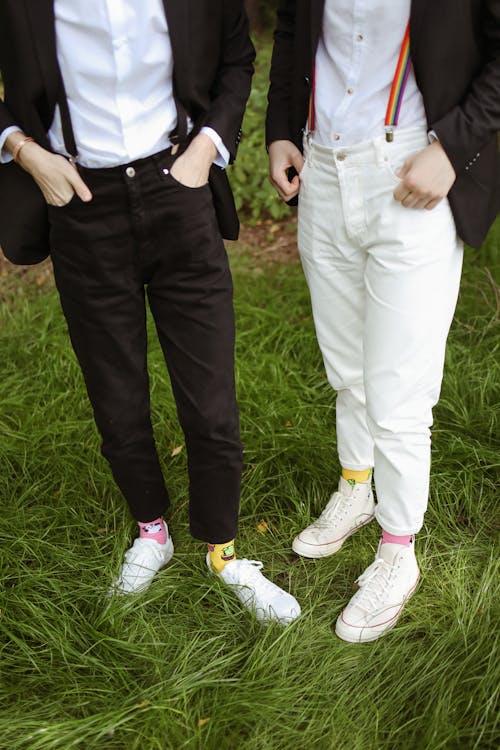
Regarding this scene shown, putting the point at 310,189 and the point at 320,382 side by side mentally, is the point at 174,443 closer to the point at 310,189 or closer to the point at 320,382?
the point at 320,382

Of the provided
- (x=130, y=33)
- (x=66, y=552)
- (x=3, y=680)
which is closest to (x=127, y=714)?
(x=3, y=680)

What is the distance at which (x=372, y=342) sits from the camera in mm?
2023

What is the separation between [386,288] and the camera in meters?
1.93

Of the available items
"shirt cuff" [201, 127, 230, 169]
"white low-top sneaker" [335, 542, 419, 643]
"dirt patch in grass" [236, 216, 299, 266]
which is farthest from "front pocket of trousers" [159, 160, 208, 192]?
"dirt patch in grass" [236, 216, 299, 266]

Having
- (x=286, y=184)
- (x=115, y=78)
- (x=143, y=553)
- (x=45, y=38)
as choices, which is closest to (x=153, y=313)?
(x=286, y=184)

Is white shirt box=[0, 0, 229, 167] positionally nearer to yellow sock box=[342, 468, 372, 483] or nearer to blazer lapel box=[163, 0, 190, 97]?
blazer lapel box=[163, 0, 190, 97]

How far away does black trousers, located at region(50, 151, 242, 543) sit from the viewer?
1.85 m

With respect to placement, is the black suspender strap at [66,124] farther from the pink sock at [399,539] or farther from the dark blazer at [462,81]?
the pink sock at [399,539]

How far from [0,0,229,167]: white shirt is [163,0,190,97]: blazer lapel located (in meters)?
0.02

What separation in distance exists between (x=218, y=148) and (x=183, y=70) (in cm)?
21

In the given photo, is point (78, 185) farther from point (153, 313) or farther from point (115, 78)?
point (153, 313)

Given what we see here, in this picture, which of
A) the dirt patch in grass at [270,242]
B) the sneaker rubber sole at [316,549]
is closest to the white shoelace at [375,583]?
the sneaker rubber sole at [316,549]

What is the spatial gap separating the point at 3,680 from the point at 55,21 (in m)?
1.71

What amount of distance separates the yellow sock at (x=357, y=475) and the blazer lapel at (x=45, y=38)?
1453mm
